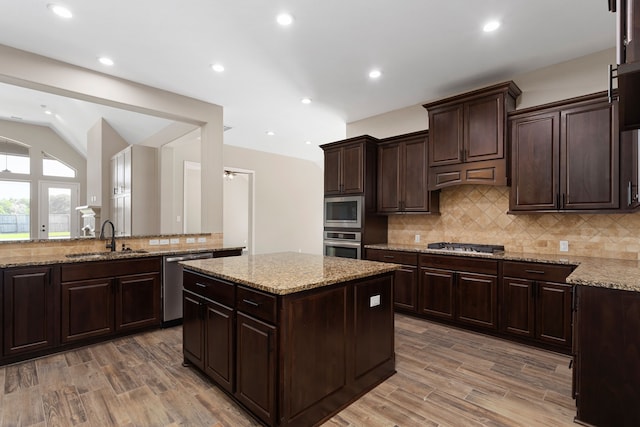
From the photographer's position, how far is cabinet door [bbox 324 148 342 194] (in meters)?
4.61

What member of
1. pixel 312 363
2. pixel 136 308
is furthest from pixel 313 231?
pixel 312 363

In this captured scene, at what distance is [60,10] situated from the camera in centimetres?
245

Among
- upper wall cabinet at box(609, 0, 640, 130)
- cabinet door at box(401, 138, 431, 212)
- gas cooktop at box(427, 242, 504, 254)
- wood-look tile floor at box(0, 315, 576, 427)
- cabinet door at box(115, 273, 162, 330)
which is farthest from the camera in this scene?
cabinet door at box(401, 138, 431, 212)

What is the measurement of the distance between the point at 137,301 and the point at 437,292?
323 cm

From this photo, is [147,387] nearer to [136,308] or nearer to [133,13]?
[136,308]

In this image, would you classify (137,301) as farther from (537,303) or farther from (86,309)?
(537,303)

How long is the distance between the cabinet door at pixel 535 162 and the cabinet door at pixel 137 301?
3.86 meters

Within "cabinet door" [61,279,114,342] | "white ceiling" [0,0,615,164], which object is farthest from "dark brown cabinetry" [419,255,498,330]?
"cabinet door" [61,279,114,342]

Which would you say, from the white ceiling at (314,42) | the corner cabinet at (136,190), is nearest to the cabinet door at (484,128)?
the white ceiling at (314,42)

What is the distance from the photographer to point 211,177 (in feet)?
14.1

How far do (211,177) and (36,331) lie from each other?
2.39 m

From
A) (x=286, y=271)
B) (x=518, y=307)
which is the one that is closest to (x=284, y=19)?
(x=286, y=271)

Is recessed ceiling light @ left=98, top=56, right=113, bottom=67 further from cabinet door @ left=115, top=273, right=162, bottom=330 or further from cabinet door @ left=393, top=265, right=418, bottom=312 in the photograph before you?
cabinet door @ left=393, top=265, right=418, bottom=312

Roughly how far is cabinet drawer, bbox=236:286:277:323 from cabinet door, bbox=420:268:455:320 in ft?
8.01
